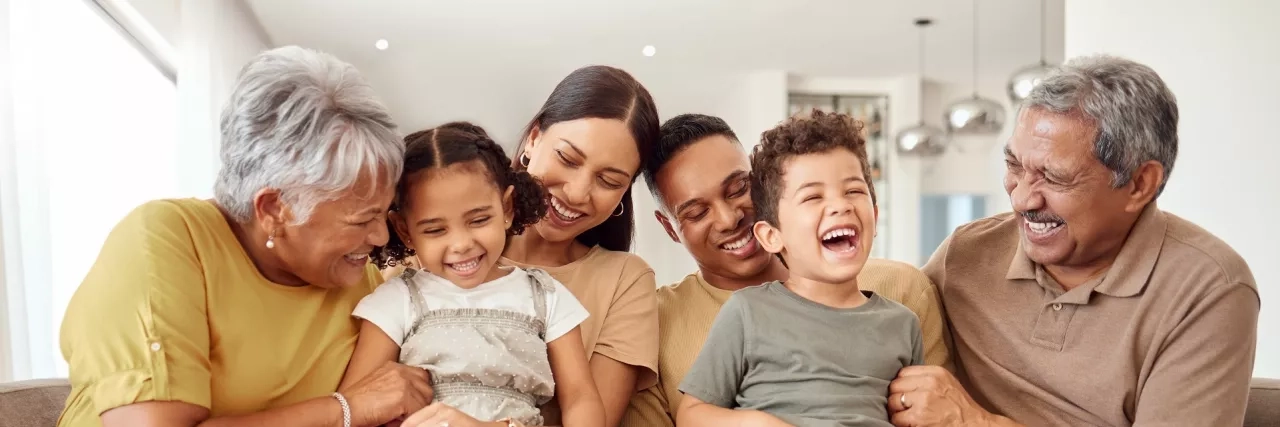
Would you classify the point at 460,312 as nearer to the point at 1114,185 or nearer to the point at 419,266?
the point at 419,266

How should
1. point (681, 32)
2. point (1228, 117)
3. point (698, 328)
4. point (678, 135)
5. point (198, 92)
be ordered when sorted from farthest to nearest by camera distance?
point (681, 32), point (198, 92), point (1228, 117), point (678, 135), point (698, 328)

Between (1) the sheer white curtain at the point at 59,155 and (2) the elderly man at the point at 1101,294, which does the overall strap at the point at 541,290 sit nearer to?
(2) the elderly man at the point at 1101,294

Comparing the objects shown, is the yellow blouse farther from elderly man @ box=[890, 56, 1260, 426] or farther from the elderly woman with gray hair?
elderly man @ box=[890, 56, 1260, 426]

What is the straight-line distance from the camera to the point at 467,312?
71.2 inches

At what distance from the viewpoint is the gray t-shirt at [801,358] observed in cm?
175

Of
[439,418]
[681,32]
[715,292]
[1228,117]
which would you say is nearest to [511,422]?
[439,418]

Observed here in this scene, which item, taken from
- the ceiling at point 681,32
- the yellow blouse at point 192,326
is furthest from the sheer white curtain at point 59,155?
the yellow blouse at point 192,326

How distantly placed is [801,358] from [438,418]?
62 cm

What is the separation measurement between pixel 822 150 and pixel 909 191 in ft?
26.7

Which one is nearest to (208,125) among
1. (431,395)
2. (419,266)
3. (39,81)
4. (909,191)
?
(39,81)

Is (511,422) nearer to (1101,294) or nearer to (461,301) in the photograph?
(461,301)

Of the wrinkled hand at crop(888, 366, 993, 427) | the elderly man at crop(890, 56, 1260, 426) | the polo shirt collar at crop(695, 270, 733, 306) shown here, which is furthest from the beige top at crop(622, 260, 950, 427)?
the wrinkled hand at crop(888, 366, 993, 427)

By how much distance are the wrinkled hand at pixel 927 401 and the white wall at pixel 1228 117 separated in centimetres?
223

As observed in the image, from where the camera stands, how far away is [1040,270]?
2029mm
